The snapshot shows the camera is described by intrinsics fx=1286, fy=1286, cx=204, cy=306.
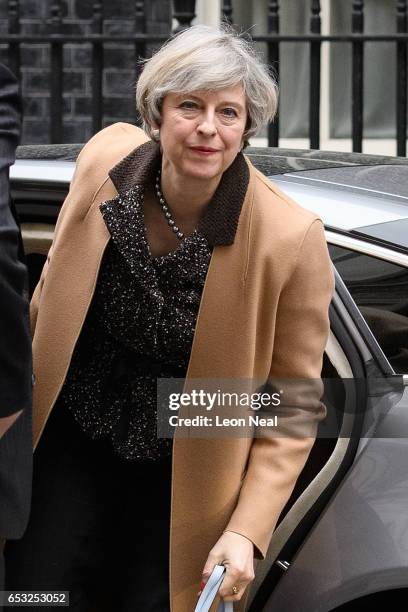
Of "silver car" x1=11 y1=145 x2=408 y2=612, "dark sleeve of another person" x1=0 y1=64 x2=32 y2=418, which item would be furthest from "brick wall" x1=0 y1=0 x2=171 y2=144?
"dark sleeve of another person" x1=0 y1=64 x2=32 y2=418

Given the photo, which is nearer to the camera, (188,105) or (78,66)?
(188,105)

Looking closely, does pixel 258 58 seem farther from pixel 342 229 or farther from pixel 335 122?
pixel 335 122

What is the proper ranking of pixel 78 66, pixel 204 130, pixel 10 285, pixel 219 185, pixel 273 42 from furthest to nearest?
pixel 78 66
pixel 273 42
pixel 219 185
pixel 204 130
pixel 10 285

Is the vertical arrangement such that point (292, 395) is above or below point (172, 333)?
below

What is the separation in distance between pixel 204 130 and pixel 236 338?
382 mm

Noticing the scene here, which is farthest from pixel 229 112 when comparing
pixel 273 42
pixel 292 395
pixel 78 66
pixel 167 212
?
pixel 78 66

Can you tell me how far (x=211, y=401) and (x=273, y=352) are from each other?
0.15 meters

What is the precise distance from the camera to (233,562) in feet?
7.61

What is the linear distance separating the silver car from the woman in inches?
4.4

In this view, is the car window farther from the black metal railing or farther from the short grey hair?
the black metal railing

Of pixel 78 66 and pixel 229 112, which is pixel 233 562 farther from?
pixel 78 66

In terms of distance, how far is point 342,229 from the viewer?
2.60 m

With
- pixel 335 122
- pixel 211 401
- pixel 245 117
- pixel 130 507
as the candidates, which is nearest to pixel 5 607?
pixel 130 507

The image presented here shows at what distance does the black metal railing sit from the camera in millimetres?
6164
